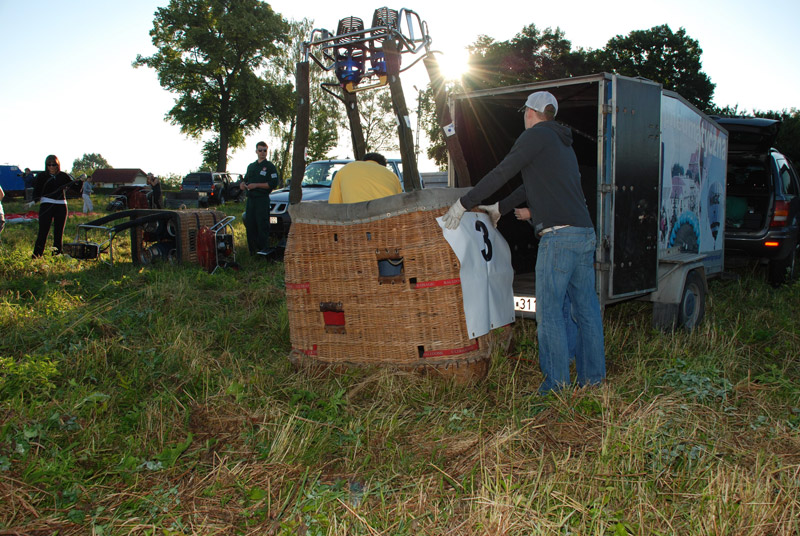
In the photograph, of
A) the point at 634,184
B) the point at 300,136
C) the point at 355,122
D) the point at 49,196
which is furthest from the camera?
the point at 49,196

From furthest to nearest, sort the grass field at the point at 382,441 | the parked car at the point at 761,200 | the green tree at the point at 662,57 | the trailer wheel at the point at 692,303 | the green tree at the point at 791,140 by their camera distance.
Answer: the green tree at the point at 662,57 → the green tree at the point at 791,140 → the parked car at the point at 761,200 → the trailer wheel at the point at 692,303 → the grass field at the point at 382,441

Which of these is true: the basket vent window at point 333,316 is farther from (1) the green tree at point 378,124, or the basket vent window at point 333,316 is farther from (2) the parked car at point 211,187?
(1) the green tree at point 378,124

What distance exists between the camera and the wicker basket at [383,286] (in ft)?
13.9

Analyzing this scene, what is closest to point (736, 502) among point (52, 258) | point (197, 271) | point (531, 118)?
point (531, 118)

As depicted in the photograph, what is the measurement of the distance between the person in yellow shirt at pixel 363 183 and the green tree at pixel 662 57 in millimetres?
43591

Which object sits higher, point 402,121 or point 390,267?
point 402,121

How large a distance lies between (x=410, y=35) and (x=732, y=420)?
3.69 m

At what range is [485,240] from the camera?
4.66 m

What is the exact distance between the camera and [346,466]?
10.8 ft

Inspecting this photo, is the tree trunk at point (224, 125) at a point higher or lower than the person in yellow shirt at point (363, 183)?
higher

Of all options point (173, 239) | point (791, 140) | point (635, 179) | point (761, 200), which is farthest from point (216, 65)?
point (635, 179)

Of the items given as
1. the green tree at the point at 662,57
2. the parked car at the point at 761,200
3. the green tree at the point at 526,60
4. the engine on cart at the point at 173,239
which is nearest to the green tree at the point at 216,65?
the green tree at the point at 526,60

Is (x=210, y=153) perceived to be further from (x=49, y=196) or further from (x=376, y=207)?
(x=376, y=207)

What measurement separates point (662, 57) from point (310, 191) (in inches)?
1660
